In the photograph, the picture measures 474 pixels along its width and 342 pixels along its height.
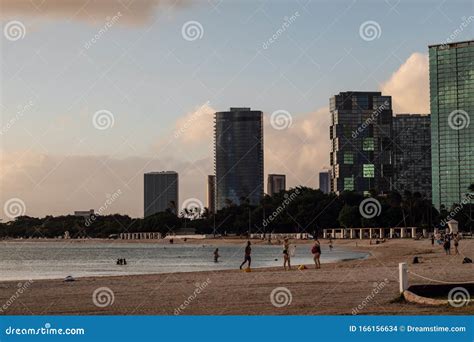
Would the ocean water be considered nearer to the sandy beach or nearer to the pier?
the sandy beach

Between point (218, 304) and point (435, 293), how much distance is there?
20.2 feet

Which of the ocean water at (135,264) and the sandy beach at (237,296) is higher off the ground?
the sandy beach at (237,296)

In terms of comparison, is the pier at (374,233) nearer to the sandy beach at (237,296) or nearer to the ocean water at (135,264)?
the ocean water at (135,264)

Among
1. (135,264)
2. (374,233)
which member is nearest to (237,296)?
(135,264)

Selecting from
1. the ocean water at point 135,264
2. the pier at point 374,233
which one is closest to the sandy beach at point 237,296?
the ocean water at point 135,264

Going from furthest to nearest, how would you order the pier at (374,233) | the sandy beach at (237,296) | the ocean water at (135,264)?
1. the pier at (374,233)
2. the ocean water at (135,264)
3. the sandy beach at (237,296)

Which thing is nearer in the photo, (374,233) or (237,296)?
(237,296)

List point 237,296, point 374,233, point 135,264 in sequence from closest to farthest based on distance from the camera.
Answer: point 237,296 < point 135,264 < point 374,233

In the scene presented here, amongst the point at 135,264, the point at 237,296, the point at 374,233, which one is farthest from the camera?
the point at 374,233

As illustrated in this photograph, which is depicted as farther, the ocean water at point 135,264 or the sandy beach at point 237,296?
the ocean water at point 135,264

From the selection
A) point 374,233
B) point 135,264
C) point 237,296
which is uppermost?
point 237,296

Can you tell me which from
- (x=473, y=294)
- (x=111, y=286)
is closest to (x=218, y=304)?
(x=473, y=294)

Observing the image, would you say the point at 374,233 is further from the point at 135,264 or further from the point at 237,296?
the point at 237,296
